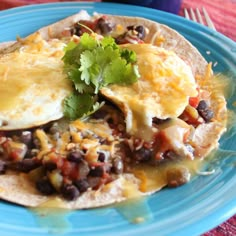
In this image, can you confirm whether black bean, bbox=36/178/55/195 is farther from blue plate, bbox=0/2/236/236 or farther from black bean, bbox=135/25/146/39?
black bean, bbox=135/25/146/39

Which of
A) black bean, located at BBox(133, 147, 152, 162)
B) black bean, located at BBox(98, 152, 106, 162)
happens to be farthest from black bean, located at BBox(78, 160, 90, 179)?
black bean, located at BBox(133, 147, 152, 162)

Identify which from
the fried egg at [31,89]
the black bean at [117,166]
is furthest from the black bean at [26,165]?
the black bean at [117,166]

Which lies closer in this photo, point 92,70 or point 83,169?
point 83,169

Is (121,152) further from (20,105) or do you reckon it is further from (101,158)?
(20,105)

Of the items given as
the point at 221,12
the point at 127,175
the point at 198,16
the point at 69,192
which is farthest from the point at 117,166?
the point at 221,12

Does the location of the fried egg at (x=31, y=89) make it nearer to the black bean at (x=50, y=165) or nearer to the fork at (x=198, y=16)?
the black bean at (x=50, y=165)

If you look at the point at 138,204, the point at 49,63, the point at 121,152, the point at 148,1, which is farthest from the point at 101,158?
the point at 148,1

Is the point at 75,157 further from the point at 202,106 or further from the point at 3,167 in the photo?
the point at 202,106
